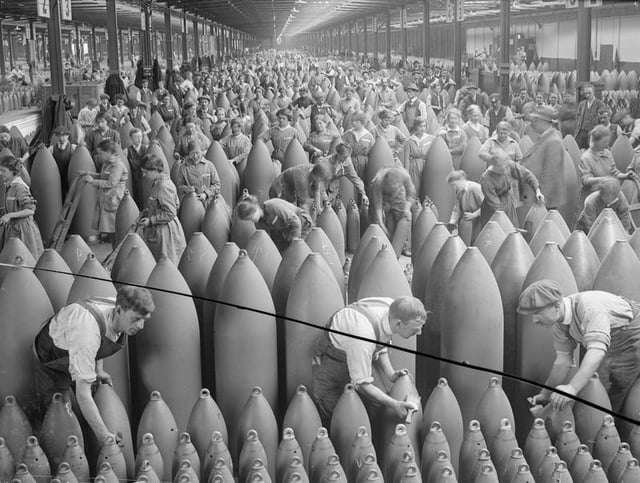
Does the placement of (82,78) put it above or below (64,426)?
above

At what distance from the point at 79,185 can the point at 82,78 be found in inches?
511

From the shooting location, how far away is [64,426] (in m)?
2.80

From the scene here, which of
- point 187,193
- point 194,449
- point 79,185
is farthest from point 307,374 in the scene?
point 79,185

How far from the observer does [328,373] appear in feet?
9.29

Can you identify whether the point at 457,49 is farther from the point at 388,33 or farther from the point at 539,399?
the point at 388,33

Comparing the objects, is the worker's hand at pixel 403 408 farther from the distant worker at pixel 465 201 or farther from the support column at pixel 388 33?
the support column at pixel 388 33

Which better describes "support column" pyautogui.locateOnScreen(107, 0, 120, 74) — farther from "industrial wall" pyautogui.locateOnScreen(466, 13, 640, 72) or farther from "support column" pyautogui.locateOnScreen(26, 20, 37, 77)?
"industrial wall" pyautogui.locateOnScreen(466, 13, 640, 72)

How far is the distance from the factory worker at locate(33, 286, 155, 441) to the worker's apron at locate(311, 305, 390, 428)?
59 cm

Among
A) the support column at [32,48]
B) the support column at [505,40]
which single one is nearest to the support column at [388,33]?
the support column at [32,48]

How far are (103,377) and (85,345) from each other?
0.15 meters

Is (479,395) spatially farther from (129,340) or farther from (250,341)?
(129,340)

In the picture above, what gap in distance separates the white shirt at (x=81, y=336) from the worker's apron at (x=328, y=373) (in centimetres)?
65

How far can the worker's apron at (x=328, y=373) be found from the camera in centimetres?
274

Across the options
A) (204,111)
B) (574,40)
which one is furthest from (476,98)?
(204,111)
